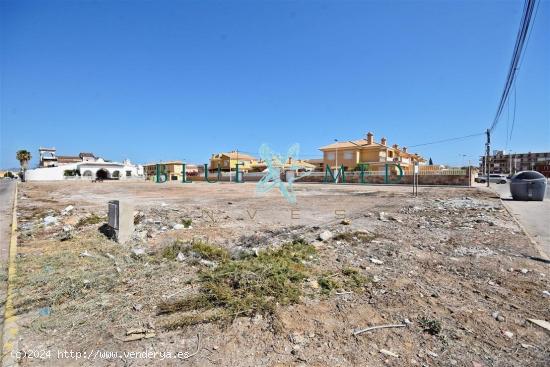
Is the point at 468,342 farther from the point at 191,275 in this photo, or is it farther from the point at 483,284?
the point at 191,275

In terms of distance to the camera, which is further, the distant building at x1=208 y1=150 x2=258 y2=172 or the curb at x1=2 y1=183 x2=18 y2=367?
the distant building at x1=208 y1=150 x2=258 y2=172

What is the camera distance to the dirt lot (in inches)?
95.0

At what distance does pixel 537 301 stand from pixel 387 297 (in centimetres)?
176

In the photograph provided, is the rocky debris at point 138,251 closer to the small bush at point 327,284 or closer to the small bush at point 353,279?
the small bush at point 327,284

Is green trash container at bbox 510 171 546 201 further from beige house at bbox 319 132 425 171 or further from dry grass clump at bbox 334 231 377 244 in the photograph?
beige house at bbox 319 132 425 171

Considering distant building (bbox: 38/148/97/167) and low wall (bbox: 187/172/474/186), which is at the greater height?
distant building (bbox: 38/148/97/167)

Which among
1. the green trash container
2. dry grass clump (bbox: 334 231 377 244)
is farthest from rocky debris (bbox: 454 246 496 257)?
the green trash container

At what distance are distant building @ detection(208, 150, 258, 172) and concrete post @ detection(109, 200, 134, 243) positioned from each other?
44.5m

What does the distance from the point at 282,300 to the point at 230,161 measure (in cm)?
4893

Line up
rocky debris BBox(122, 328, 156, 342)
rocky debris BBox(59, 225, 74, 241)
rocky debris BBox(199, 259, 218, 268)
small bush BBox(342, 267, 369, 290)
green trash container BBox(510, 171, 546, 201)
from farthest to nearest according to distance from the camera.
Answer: green trash container BBox(510, 171, 546, 201) < rocky debris BBox(59, 225, 74, 241) < rocky debris BBox(199, 259, 218, 268) < small bush BBox(342, 267, 369, 290) < rocky debris BBox(122, 328, 156, 342)

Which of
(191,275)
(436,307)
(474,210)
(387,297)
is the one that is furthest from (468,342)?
(474,210)

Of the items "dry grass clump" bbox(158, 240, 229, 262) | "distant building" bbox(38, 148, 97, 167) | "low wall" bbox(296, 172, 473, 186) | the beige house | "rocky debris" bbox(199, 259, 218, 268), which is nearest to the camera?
"rocky debris" bbox(199, 259, 218, 268)

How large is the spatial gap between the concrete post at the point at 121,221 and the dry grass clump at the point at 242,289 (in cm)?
216

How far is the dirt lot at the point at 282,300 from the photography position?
95.0 inches
